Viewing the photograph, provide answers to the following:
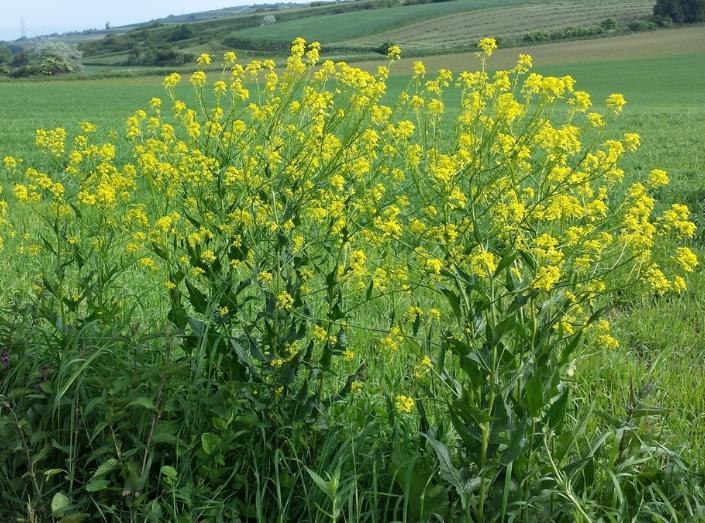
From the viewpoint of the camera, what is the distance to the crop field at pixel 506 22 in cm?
7569

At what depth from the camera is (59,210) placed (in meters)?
3.54

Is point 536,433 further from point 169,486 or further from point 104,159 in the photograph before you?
point 104,159

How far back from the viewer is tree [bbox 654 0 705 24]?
7386cm

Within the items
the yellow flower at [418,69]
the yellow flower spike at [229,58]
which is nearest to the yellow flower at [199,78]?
the yellow flower spike at [229,58]

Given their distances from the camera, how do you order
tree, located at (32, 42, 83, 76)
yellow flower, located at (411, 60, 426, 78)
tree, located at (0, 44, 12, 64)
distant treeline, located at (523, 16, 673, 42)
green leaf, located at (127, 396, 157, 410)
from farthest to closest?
tree, located at (0, 44, 12, 64) → distant treeline, located at (523, 16, 673, 42) → tree, located at (32, 42, 83, 76) → yellow flower, located at (411, 60, 426, 78) → green leaf, located at (127, 396, 157, 410)

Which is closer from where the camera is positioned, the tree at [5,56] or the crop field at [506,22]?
the crop field at [506,22]

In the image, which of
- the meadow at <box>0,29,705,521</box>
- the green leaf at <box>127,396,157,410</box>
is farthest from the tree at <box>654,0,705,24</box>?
the green leaf at <box>127,396,157,410</box>

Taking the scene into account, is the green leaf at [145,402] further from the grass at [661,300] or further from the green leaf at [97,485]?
the grass at [661,300]

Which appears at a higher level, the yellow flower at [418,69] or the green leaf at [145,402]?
the yellow flower at [418,69]

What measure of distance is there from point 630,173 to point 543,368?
1025 centimetres

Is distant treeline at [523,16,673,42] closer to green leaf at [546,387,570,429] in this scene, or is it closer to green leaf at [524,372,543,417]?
green leaf at [546,387,570,429]

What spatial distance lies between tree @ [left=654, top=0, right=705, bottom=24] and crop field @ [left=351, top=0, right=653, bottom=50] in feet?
8.41

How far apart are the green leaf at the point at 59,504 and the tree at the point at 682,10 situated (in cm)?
8444

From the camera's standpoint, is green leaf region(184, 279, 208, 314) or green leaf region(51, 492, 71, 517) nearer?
green leaf region(51, 492, 71, 517)
